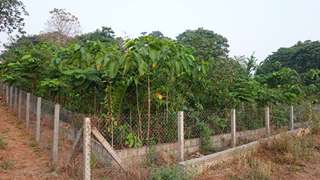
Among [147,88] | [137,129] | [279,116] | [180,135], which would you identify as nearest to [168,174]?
[180,135]

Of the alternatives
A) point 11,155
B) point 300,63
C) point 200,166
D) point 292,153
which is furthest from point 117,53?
point 300,63

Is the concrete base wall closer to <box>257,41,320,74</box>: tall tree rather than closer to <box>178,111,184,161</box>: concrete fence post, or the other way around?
<box>178,111,184,161</box>: concrete fence post

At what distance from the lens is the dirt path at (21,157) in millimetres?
7922

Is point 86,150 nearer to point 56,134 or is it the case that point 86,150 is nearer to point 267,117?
point 56,134

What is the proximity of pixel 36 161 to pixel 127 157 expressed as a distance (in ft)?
7.38

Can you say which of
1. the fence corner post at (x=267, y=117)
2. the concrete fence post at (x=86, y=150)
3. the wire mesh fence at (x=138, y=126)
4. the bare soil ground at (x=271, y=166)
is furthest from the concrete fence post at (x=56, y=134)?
the fence corner post at (x=267, y=117)

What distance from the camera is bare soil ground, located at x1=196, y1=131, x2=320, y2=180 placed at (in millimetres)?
8078

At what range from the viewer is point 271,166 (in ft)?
29.0

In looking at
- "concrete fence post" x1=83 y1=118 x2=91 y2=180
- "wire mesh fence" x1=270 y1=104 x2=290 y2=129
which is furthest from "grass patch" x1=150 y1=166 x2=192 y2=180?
"wire mesh fence" x1=270 y1=104 x2=290 y2=129

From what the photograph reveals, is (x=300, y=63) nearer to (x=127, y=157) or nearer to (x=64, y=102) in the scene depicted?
(x=64, y=102)

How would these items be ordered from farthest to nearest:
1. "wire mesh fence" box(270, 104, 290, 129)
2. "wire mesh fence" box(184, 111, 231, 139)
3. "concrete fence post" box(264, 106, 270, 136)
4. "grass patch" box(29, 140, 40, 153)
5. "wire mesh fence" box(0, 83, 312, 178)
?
"wire mesh fence" box(270, 104, 290, 129)
"concrete fence post" box(264, 106, 270, 136)
"grass patch" box(29, 140, 40, 153)
"wire mesh fence" box(184, 111, 231, 139)
"wire mesh fence" box(0, 83, 312, 178)

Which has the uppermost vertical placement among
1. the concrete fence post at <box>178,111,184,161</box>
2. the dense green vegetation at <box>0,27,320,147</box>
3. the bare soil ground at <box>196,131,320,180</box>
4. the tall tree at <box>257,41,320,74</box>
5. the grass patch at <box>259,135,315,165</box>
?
the tall tree at <box>257,41,320,74</box>

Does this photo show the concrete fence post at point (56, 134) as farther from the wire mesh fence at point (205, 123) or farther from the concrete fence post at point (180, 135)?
the wire mesh fence at point (205, 123)

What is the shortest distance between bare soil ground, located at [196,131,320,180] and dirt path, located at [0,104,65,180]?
9.90 ft
